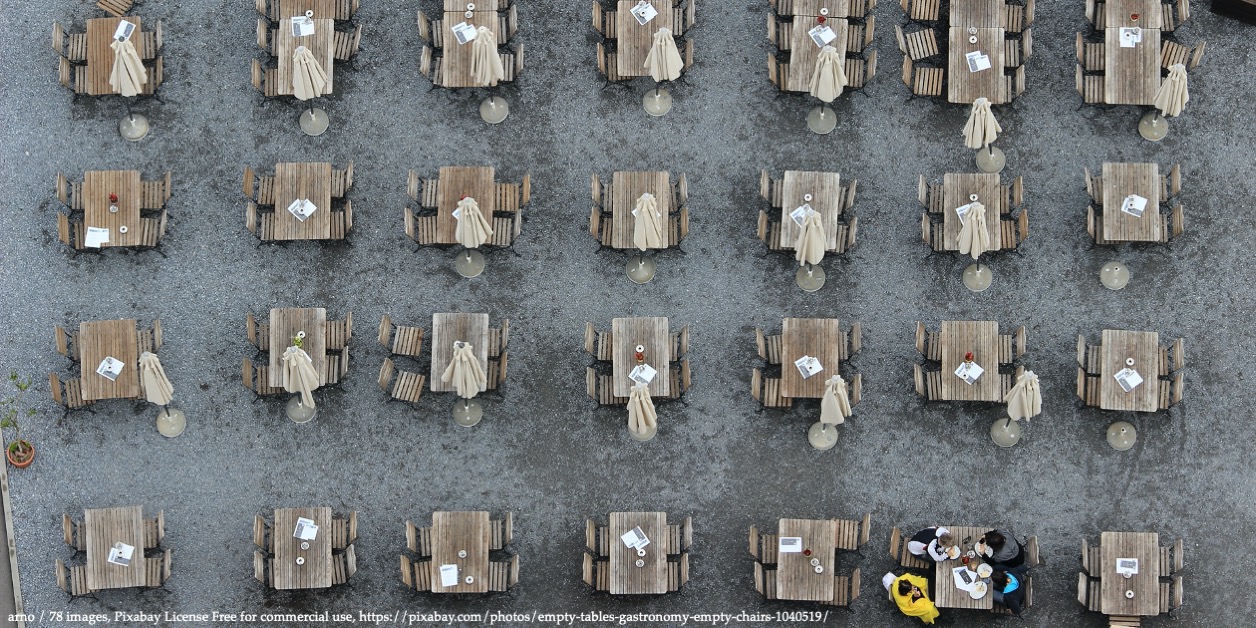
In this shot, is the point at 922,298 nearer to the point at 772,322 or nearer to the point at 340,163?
the point at 772,322

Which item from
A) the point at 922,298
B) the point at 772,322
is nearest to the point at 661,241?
the point at 772,322

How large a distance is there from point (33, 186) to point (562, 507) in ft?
37.2

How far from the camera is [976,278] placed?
26453mm

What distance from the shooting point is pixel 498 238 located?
86.1ft

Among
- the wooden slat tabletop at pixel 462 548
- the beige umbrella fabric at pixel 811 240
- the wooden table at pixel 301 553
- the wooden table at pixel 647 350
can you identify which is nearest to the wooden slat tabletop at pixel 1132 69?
the beige umbrella fabric at pixel 811 240

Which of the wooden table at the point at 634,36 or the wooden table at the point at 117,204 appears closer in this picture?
the wooden table at the point at 117,204

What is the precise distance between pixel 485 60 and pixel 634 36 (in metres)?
2.81

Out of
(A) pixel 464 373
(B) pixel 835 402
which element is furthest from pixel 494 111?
(B) pixel 835 402

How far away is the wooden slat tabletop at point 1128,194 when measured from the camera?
25.9 meters

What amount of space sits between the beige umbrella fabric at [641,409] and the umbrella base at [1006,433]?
243 inches

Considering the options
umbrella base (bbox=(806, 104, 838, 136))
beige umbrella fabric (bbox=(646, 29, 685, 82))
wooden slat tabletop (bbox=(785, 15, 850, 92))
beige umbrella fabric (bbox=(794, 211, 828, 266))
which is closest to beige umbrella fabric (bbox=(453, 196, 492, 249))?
beige umbrella fabric (bbox=(646, 29, 685, 82))

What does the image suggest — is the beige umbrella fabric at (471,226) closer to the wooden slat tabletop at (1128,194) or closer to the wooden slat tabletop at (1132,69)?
the wooden slat tabletop at (1128,194)

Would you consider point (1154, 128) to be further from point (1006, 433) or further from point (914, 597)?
point (914, 597)

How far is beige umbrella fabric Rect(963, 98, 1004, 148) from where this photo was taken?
2573 cm
